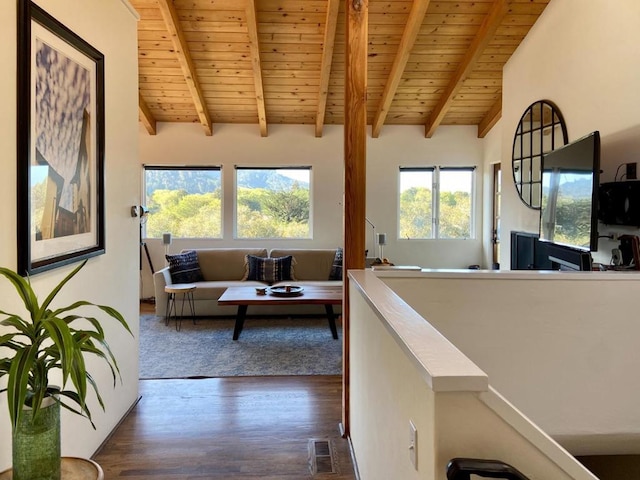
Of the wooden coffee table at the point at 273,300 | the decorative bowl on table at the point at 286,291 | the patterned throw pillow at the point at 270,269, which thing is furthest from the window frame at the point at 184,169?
the decorative bowl on table at the point at 286,291

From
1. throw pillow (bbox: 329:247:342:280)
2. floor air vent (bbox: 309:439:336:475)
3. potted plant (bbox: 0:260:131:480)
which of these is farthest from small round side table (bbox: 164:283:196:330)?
potted plant (bbox: 0:260:131:480)

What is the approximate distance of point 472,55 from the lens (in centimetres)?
457

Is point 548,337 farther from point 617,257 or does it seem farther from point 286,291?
point 286,291

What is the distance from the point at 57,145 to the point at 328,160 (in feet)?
15.7

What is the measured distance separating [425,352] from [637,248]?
7.30 feet

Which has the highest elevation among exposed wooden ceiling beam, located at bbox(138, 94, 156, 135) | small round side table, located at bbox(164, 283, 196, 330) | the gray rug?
exposed wooden ceiling beam, located at bbox(138, 94, 156, 135)

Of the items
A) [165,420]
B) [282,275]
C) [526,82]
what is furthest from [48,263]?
[526,82]

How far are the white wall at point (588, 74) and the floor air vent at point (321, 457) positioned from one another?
2371 mm

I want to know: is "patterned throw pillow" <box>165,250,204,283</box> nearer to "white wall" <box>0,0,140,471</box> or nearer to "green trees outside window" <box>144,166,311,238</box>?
"green trees outside window" <box>144,166,311,238</box>

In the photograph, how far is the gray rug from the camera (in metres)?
3.53

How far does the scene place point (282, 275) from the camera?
5.61 m

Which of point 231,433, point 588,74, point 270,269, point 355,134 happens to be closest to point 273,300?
point 270,269

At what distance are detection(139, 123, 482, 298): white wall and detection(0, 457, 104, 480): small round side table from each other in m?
4.93

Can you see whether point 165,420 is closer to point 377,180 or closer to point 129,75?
point 129,75
